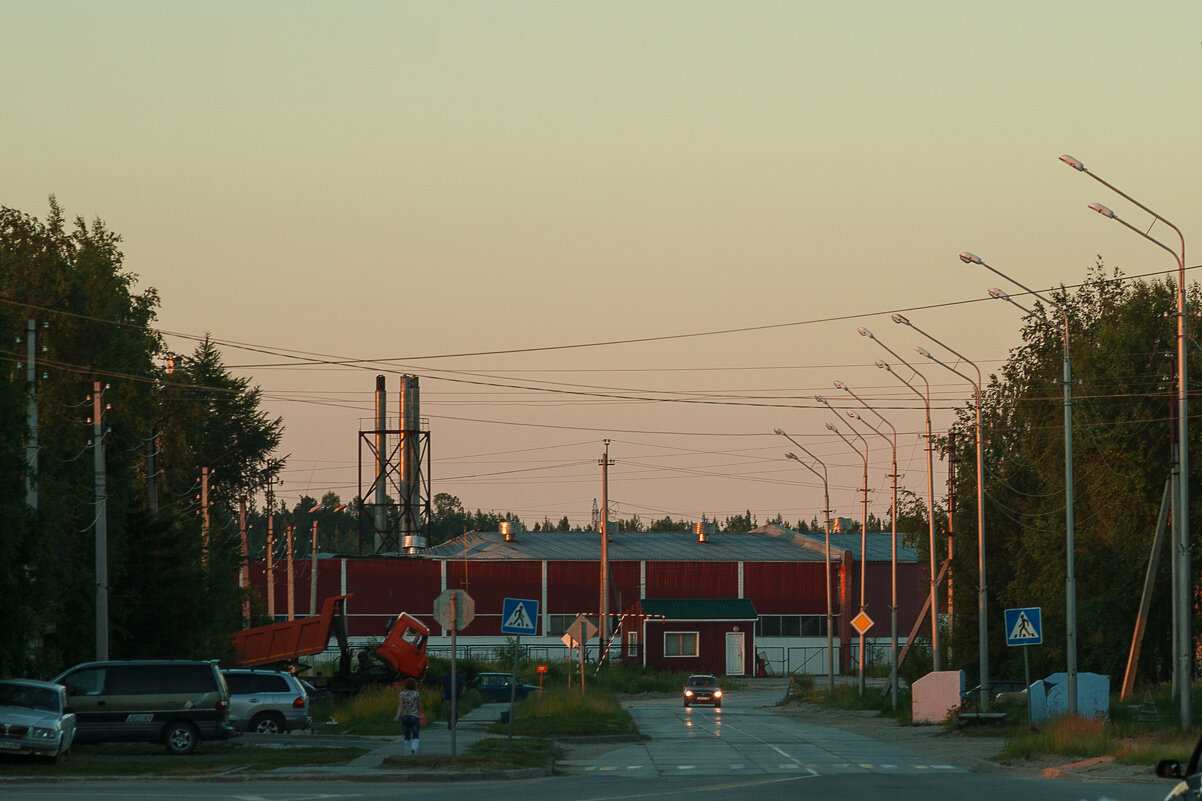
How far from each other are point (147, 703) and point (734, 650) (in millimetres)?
66071

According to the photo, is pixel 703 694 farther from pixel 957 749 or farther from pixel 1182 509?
pixel 1182 509

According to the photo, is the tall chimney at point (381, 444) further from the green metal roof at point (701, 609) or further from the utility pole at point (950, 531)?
the utility pole at point (950, 531)

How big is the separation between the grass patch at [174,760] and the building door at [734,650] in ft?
206

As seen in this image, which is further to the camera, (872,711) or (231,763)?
(872,711)

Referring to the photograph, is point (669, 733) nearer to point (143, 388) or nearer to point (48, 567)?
point (48, 567)

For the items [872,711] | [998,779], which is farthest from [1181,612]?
[872,711]

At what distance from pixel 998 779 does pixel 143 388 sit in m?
41.1

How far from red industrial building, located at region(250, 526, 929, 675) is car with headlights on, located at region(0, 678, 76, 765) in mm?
61611

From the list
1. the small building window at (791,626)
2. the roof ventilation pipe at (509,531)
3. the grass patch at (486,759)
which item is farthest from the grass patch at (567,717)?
the roof ventilation pipe at (509,531)

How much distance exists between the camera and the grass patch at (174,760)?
25611mm

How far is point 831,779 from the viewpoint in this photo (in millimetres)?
24328

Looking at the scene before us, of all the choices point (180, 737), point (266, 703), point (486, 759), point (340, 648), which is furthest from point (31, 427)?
point (340, 648)

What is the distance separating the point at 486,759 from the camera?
2753 cm

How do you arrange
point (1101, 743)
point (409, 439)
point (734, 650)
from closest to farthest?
point (1101, 743)
point (409, 439)
point (734, 650)
